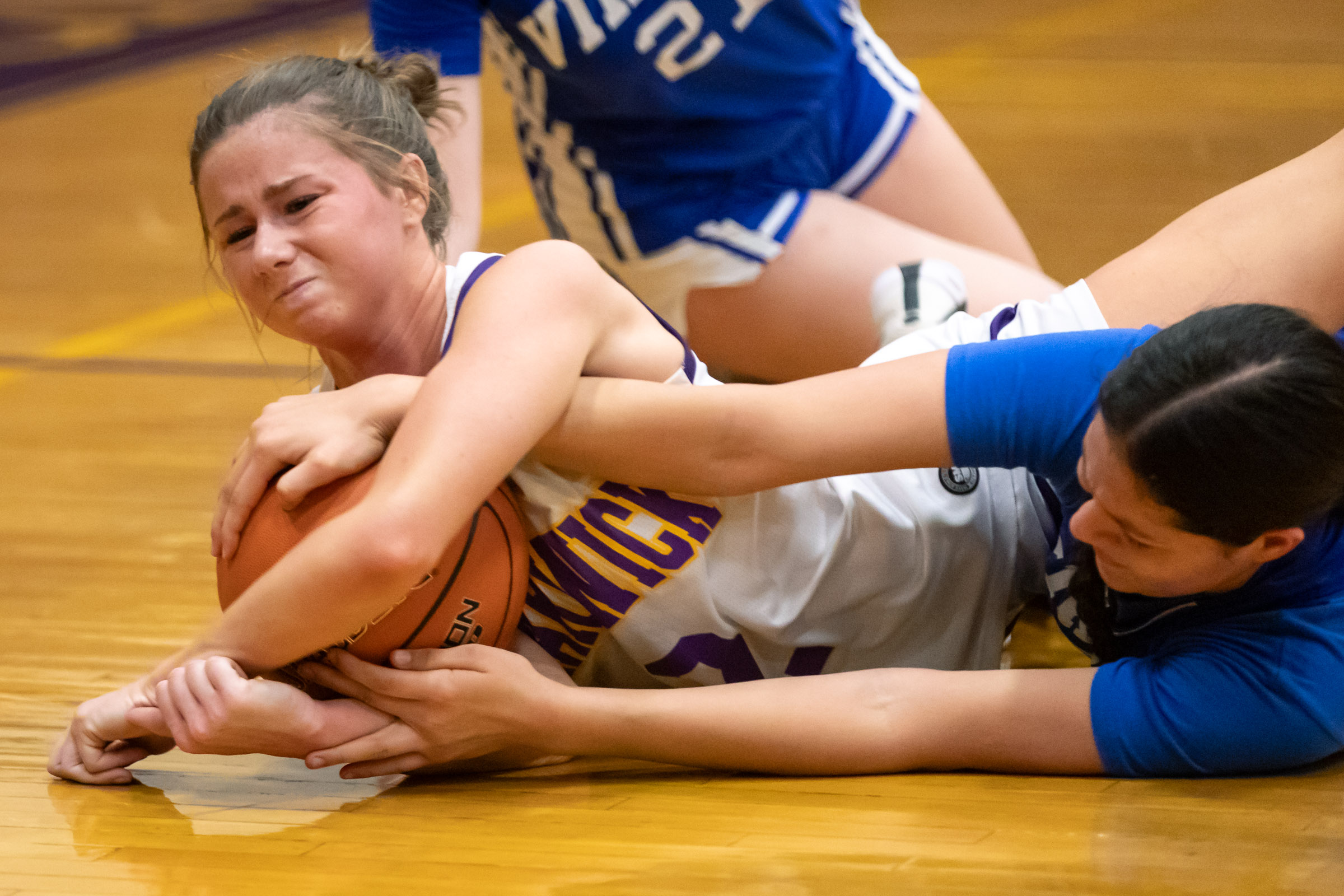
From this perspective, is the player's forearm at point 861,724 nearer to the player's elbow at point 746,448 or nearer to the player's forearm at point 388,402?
the player's elbow at point 746,448

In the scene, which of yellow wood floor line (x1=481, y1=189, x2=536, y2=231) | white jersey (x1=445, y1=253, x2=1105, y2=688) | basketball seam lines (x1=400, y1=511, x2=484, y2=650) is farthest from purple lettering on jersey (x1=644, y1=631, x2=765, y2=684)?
yellow wood floor line (x1=481, y1=189, x2=536, y2=231)

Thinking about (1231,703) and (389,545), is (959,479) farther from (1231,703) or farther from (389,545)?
(389,545)

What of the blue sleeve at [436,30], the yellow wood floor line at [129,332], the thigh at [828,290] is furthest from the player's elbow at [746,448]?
the yellow wood floor line at [129,332]

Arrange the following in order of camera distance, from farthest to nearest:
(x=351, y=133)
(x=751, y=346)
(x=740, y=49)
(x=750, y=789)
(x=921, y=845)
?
(x=751, y=346) < (x=740, y=49) < (x=351, y=133) < (x=750, y=789) < (x=921, y=845)

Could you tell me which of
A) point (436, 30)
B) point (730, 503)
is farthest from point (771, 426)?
point (436, 30)

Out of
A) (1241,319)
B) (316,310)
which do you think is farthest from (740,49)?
(1241,319)

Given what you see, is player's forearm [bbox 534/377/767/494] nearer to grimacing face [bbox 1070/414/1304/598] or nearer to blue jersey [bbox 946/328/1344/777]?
blue jersey [bbox 946/328/1344/777]

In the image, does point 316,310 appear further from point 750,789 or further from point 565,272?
point 750,789

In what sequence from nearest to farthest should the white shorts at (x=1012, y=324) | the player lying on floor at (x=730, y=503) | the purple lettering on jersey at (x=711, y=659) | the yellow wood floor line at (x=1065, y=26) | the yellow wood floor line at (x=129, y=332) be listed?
1. the player lying on floor at (x=730, y=503)
2. the purple lettering on jersey at (x=711, y=659)
3. the white shorts at (x=1012, y=324)
4. the yellow wood floor line at (x=129, y=332)
5. the yellow wood floor line at (x=1065, y=26)

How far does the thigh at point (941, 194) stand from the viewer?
225 cm

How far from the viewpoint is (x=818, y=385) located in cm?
131

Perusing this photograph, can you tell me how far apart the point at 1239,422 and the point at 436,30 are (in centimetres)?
128

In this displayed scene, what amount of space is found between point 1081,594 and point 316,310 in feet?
2.58

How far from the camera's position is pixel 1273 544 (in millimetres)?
1150
